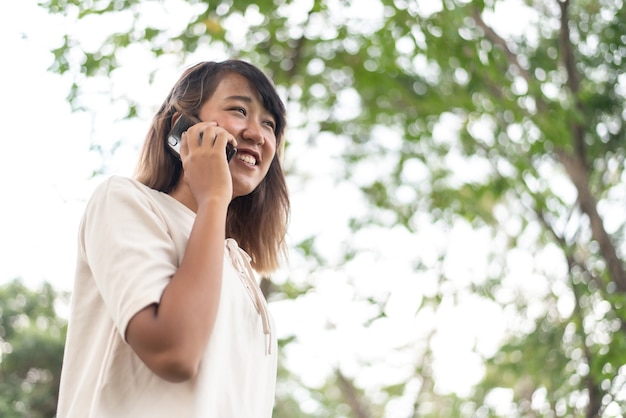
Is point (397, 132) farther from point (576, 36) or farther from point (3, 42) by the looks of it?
point (3, 42)

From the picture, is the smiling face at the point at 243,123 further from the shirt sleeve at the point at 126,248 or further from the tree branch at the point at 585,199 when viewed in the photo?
the tree branch at the point at 585,199

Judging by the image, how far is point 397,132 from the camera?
5984mm

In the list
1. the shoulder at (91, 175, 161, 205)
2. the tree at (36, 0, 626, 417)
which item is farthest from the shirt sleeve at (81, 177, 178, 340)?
the tree at (36, 0, 626, 417)

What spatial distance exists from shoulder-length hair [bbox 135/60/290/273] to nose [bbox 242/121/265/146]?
7cm

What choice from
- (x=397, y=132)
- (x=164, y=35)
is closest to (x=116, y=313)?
(x=164, y=35)

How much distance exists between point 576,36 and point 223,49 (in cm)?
266

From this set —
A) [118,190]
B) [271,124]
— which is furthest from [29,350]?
[118,190]

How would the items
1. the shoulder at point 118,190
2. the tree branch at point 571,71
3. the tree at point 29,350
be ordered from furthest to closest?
the tree at point 29,350 < the tree branch at point 571,71 < the shoulder at point 118,190

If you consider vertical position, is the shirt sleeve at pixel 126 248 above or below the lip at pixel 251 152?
above

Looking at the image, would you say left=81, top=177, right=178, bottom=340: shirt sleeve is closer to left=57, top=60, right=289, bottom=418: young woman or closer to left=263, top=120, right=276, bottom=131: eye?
left=57, top=60, right=289, bottom=418: young woman

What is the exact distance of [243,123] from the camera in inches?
57.6

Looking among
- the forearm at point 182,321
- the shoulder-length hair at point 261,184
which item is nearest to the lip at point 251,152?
the shoulder-length hair at point 261,184

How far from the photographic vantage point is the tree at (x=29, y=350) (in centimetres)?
560

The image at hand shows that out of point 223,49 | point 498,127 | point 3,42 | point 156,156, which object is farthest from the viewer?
point 498,127
